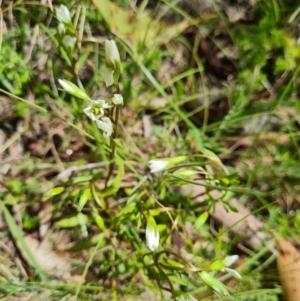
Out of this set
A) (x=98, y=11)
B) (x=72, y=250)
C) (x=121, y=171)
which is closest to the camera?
(x=121, y=171)

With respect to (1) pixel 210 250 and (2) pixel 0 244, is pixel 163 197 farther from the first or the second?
(2) pixel 0 244

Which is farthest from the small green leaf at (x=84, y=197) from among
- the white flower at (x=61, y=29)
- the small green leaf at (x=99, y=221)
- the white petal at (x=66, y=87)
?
the white flower at (x=61, y=29)

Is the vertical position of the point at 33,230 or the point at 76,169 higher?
the point at 76,169

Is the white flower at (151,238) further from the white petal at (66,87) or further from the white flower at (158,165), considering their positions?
the white petal at (66,87)

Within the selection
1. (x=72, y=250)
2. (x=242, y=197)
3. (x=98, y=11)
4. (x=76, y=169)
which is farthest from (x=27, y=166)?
(x=242, y=197)

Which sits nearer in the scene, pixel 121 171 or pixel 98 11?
pixel 121 171

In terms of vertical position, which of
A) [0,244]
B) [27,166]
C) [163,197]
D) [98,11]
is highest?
[98,11]

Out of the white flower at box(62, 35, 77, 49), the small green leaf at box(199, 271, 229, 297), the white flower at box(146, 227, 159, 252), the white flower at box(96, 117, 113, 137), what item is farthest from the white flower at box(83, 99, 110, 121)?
the small green leaf at box(199, 271, 229, 297)
